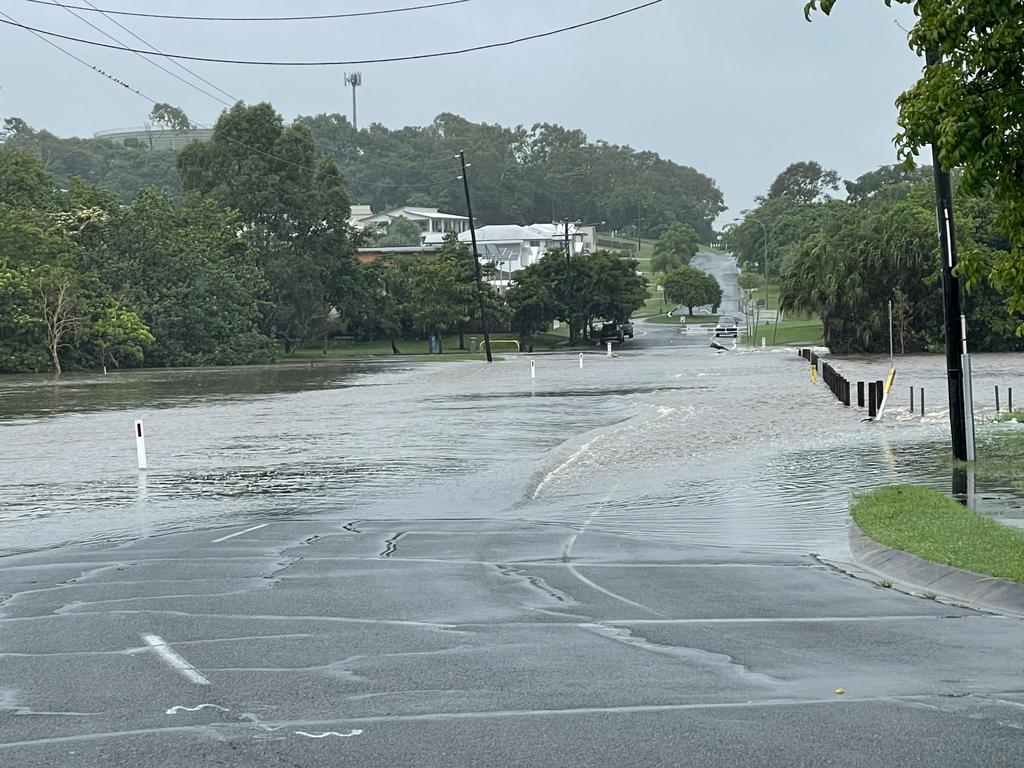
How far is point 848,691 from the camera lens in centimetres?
737

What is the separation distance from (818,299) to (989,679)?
7245 cm

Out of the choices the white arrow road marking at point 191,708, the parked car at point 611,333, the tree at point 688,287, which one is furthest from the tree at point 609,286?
the white arrow road marking at point 191,708

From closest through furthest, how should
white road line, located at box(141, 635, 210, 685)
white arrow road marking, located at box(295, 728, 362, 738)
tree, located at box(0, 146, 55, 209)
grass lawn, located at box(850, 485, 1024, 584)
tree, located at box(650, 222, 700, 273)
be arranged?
white arrow road marking, located at box(295, 728, 362, 738) → white road line, located at box(141, 635, 210, 685) → grass lawn, located at box(850, 485, 1024, 584) → tree, located at box(0, 146, 55, 209) → tree, located at box(650, 222, 700, 273)

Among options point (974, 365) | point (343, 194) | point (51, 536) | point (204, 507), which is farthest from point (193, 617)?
point (343, 194)

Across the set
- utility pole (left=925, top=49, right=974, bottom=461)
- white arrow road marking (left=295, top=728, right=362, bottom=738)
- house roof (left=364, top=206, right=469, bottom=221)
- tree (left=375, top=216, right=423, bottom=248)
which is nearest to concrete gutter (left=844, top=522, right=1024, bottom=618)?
white arrow road marking (left=295, top=728, right=362, bottom=738)

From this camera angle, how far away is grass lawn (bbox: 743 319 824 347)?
334 ft

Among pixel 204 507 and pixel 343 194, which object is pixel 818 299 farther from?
pixel 204 507

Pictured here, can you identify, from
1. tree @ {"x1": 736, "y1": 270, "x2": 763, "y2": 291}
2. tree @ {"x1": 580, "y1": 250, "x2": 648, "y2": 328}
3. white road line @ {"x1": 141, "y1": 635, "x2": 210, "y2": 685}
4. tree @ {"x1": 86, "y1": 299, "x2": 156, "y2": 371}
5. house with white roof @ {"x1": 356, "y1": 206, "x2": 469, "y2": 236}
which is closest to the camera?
white road line @ {"x1": 141, "y1": 635, "x2": 210, "y2": 685}

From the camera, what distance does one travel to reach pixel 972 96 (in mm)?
11008

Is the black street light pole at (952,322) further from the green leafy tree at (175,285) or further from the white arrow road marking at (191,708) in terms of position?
the green leafy tree at (175,285)

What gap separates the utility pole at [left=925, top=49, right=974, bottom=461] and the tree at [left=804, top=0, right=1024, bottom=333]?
7917 millimetres

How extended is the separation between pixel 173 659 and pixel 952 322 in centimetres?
1379

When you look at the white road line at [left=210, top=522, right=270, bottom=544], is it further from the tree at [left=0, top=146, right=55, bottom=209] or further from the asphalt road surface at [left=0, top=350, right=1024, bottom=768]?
the tree at [left=0, top=146, right=55, bottom=209]

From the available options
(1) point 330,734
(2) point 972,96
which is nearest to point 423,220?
(2) point 972,96
